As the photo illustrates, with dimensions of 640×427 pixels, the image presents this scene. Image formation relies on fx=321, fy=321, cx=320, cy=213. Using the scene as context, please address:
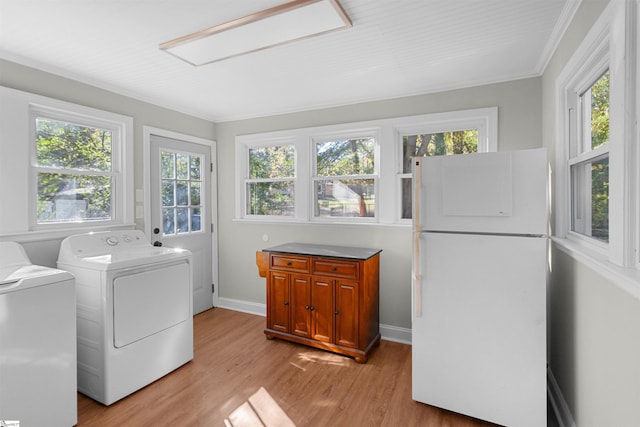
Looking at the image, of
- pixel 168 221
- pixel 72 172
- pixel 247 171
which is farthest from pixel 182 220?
pixel 72 172

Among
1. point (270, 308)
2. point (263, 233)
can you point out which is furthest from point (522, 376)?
point (263, 233)

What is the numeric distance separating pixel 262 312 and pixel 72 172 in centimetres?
243

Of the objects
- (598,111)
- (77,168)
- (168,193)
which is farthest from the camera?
(168,193)

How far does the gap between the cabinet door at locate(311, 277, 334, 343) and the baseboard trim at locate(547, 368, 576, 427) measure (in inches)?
65.4

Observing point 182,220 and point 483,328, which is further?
point 182,220

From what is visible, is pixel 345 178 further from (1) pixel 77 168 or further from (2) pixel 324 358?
(1) pixel 77 168

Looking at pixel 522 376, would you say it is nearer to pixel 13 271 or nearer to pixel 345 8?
pixel 345 8

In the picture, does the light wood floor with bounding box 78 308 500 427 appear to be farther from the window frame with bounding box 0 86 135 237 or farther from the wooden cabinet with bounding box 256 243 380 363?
the window frame with bounding box 0 86 135 237

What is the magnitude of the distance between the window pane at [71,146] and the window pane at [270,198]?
62.6 inches

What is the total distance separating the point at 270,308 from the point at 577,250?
2.55m

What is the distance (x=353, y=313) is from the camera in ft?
9.25

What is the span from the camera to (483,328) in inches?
78.3

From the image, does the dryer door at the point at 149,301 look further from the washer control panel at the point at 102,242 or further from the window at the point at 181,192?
the window at the point at 181,192

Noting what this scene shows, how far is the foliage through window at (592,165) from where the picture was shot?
Result: 1.58 metres
